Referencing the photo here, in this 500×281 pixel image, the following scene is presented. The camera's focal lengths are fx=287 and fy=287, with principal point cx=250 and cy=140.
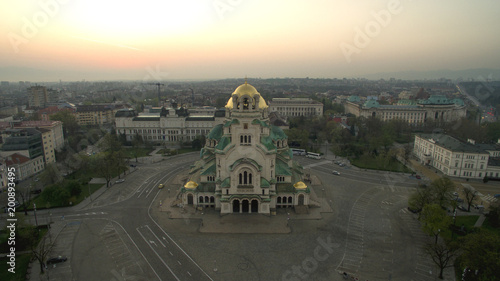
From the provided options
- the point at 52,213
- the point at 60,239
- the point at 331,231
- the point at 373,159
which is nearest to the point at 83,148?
the point at 52,213

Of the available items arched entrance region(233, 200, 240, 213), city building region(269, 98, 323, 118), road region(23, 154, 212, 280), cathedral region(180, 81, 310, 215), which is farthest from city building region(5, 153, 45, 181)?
city building region(269, 98, 323, 118)

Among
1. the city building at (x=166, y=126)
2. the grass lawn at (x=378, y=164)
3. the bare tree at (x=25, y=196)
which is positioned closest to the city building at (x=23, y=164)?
the bare tree at (x=25, y=196)

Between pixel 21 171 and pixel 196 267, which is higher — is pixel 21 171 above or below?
above

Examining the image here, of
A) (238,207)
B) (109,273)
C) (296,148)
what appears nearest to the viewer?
(109,273)

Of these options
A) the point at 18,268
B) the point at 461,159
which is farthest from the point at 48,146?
the point at 461,159

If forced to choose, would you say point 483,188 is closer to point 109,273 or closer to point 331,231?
point 331,231

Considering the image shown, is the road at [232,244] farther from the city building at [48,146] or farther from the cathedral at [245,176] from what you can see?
the city building at [48,146]
